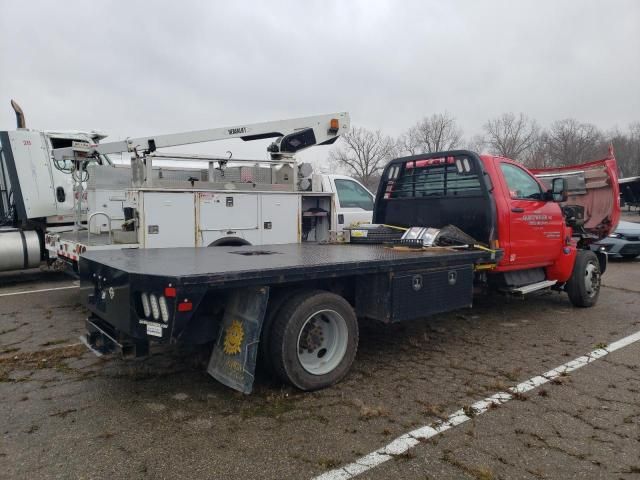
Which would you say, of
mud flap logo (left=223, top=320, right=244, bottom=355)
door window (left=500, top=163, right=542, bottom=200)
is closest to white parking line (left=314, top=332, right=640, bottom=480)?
mud flap logo (left=223, top=320, right=244, bottom=355)

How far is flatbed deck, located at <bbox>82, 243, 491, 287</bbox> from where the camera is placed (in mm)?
3309

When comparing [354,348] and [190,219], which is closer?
Result: [354,348]

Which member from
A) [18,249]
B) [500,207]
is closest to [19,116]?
[18,249]

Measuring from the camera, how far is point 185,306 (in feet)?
10.3

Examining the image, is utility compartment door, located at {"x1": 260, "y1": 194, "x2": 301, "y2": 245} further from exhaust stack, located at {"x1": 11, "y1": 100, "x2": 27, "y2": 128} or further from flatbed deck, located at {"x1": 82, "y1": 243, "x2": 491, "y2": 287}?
exhaust stack, located at {"x1": 11, "y1": 100, "x2": 27, "y2": 128}

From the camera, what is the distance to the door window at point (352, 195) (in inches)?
365

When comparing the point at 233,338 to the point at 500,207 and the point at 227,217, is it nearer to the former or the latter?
the point at 500,207

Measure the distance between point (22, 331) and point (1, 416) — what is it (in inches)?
106

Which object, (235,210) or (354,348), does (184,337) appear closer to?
(354,348)

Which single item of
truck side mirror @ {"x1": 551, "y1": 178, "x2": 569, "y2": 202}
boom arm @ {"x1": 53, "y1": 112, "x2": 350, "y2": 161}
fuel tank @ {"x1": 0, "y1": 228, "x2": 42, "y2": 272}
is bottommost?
fuel tank @ {"x1": 0, "y1": 228, "x2": 42, "y2": 272}

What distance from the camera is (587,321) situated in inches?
248

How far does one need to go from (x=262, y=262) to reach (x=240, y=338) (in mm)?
663

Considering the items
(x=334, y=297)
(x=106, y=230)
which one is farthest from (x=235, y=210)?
(x=334, y=297)

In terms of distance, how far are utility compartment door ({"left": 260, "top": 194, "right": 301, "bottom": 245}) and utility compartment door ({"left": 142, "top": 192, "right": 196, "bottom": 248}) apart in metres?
1.17
